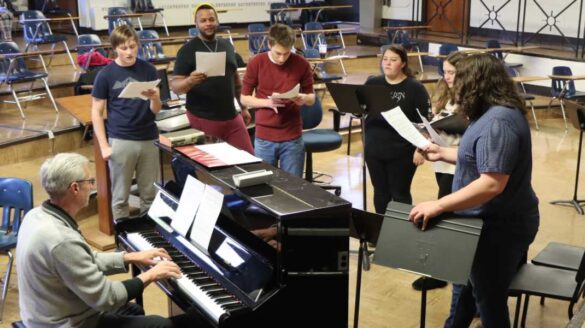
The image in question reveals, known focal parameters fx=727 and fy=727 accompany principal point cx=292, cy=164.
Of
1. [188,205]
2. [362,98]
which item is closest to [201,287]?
[188,205]

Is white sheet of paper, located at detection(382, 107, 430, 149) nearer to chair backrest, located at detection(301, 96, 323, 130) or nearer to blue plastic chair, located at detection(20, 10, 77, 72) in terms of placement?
chair backrest, located at detection(301, 96, 323, 130)

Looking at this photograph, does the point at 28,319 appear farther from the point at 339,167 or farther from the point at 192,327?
the point at 339,167

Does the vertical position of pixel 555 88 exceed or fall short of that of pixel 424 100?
it falls short

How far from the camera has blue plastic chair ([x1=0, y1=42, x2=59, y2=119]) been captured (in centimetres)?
832

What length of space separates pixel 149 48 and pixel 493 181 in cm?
837

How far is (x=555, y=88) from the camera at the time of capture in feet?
32.1

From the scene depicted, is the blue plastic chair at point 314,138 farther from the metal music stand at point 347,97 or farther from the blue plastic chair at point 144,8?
the blue plastic chair at point 144,8

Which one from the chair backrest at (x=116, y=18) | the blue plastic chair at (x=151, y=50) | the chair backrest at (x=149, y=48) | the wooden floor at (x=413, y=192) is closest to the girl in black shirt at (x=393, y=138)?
the wooden floor at (x=413, y=192)

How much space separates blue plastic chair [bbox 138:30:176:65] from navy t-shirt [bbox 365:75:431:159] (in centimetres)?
613

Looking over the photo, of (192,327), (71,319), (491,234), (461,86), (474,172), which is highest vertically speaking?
(461,86)

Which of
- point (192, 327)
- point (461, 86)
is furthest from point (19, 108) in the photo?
point (461, 86)

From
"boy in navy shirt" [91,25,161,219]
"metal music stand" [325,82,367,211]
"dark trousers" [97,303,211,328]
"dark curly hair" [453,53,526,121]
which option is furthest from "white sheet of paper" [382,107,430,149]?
"boy in navy shirt" [91,25,161,219]

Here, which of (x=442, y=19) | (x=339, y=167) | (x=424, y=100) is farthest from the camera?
(x=442, y=19)

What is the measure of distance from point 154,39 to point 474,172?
26.7 ft
